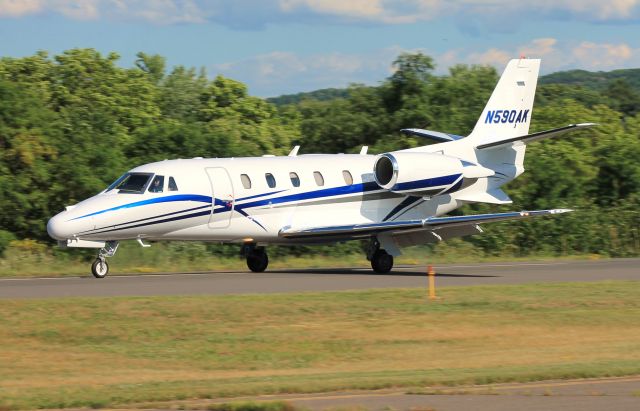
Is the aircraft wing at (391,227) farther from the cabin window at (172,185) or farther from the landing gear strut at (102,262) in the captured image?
the landing gear strut at (102,262)

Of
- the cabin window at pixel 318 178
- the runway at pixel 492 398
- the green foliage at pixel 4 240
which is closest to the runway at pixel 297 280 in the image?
the cabin window at pixel 318 178

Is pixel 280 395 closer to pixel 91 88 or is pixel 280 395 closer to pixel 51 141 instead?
pixel 51 141

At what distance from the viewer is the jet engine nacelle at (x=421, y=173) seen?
96.1 ft

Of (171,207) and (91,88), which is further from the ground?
(91,88)

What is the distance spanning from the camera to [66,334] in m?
17.8

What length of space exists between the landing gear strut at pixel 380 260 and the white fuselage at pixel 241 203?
2.77 ft

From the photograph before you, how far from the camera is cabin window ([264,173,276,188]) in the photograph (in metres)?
28.3

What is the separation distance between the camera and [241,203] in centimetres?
2772

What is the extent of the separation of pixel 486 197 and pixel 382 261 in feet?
14.3

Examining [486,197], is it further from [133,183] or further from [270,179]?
[133,183]

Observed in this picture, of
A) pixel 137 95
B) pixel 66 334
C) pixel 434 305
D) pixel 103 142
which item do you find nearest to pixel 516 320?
pixel 434 305

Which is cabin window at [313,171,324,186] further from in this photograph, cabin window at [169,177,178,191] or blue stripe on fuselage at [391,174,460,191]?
cabin window at [169,177,178,191]

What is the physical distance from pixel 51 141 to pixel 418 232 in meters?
14.0

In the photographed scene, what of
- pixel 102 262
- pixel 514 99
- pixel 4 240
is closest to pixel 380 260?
pixel 102 262
